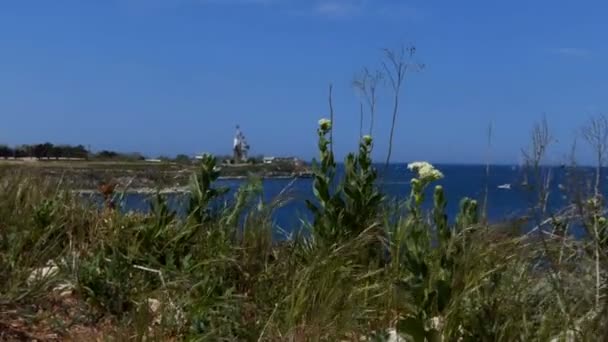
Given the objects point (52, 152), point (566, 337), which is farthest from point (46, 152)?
point (566, 337)

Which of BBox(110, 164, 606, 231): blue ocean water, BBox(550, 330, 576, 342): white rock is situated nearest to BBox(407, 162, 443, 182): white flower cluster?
BBox(110, 164, 606, 231): blue ocean water

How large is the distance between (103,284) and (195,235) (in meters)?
0.95

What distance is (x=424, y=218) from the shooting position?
18.7ft

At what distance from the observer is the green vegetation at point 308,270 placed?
157 inches

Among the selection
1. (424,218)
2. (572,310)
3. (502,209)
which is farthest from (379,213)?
(572,310)

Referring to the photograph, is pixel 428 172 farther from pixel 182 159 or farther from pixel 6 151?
pixel 6 151

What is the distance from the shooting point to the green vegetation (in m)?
4.00

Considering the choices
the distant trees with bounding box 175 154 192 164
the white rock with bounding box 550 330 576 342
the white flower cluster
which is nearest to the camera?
the white rock with bounding box 550 330 576 342

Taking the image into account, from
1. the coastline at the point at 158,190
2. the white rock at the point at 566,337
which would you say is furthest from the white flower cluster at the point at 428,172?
the white rock at the point at 566,337

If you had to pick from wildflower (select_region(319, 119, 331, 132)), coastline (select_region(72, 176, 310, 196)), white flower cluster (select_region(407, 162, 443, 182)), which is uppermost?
wildflower (select_region(319, 119, 331, 132))

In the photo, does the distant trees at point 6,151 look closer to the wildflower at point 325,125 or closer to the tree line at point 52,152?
the tree line at point 52,152

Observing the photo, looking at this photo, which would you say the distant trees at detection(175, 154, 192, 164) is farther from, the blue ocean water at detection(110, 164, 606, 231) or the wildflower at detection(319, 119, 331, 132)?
the wildflower at detection(319, 119, 331, 132)

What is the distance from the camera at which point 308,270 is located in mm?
4750

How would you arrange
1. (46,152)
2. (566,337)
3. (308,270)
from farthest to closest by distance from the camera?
→ 1. (46,152)
2. (308,270)
3. (566,337)
